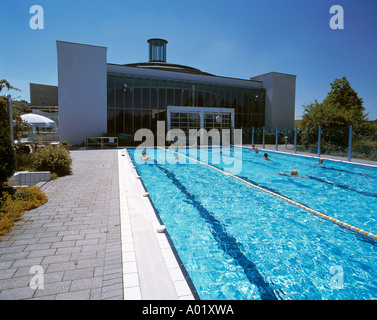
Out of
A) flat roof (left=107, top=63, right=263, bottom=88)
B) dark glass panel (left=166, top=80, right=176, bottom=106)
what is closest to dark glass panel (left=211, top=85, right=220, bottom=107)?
flat roof (left=107, top=63, right=263, bottom=88)

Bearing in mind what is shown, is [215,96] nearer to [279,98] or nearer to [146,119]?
[279,98]

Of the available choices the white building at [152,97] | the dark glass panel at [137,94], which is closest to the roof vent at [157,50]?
the white building at [152,97]

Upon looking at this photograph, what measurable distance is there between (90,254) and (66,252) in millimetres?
331

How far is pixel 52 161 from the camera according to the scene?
8.18 metres

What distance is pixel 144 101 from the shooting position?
2172cm

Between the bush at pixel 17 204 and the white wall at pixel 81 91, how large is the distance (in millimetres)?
15280

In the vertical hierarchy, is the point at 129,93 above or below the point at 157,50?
below

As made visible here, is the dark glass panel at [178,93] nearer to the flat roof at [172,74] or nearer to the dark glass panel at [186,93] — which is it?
the dark glass panel at [186,93]

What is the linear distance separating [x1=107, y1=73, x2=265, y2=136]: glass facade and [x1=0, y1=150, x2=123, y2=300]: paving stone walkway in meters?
16.3

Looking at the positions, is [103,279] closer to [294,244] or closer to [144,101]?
[294,244]

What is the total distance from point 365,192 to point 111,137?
16.2 metres

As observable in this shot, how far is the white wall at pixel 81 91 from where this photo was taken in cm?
1873

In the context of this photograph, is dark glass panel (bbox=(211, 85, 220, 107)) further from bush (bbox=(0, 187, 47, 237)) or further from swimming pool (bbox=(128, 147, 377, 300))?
bush (bbox=(0, 187, 47, 237))

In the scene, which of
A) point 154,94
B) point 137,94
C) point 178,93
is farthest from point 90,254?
point 178,93
